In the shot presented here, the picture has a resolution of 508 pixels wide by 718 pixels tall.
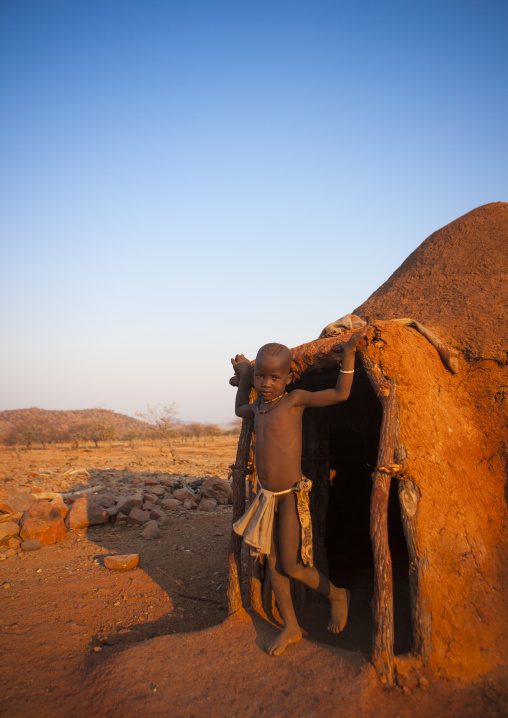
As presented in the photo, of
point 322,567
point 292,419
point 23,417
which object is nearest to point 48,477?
point 322,567

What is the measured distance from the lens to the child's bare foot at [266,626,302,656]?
281 centimetres

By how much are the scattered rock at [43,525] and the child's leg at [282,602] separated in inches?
162

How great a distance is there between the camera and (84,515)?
644cm

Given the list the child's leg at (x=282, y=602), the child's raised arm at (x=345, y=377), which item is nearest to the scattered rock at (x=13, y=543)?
the child's leg at (x=282, y=602)

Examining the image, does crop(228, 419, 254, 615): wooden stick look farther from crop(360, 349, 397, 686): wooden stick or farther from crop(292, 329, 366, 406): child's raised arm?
crop(360, 349, 397, 686): wooden stick

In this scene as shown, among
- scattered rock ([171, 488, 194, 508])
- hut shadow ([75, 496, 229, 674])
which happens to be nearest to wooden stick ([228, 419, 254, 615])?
hut shadow ([75, 496, 229, 674])

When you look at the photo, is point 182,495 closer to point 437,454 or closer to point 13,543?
point 13,543

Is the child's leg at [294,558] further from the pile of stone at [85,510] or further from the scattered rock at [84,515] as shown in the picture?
the scattered rock at [84,515]

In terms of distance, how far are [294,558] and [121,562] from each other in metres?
2.85

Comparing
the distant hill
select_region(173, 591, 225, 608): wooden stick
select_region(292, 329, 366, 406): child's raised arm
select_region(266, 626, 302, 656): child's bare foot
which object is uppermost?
the distant hill

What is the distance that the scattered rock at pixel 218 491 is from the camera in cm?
802

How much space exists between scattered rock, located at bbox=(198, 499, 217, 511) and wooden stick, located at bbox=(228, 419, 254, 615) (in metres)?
3.96

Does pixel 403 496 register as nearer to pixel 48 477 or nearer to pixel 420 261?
pixel 420 261

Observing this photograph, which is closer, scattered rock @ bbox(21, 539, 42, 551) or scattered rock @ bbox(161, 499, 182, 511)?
scattered rock @ bbox(21, 539, 42, 551)
